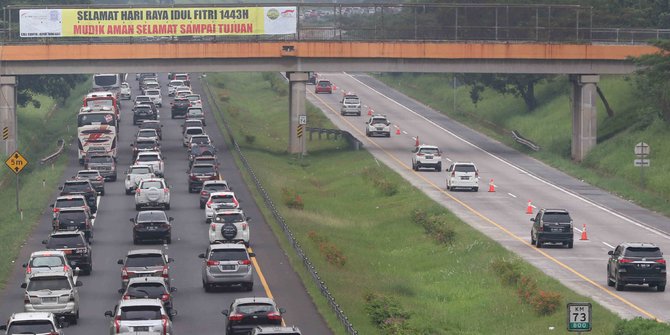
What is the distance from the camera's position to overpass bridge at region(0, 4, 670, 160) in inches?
3959

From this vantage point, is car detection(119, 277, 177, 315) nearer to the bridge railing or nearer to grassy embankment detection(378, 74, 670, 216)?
grassy embankment detection(378, 74, 670, 216)

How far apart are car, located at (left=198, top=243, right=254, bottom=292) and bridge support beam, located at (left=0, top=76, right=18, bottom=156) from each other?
50943mm

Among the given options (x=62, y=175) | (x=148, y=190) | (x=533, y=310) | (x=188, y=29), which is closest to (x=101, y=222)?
(x=148, y=190)

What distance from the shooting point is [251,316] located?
132 feet

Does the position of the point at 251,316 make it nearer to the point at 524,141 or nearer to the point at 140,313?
the point at 140,313

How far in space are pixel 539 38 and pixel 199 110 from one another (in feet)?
102

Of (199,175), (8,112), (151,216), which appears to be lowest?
(199,175)

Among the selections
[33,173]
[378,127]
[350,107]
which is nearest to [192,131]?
[33,173]

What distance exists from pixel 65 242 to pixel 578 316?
27658 mm

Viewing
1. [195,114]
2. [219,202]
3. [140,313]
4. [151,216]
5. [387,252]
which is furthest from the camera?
[195,114]

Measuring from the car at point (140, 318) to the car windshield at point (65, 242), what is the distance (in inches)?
616

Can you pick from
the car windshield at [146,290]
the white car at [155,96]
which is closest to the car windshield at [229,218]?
the car windshield at [146,290]

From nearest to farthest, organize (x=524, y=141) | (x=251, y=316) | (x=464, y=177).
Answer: (x=251, y=316) < (x=464, y=177) < (x=524, y=141)

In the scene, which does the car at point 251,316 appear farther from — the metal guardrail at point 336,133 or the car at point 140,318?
the metal guardrail at point 336,133
